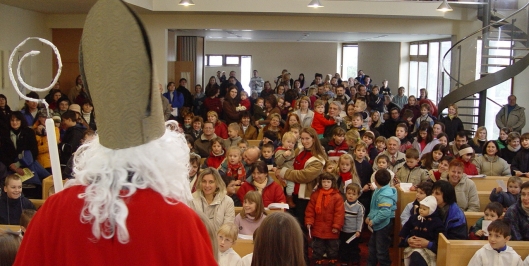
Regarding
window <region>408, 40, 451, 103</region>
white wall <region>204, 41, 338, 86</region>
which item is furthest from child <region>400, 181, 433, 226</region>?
white wall <region>204, 41, 338, 86</region>

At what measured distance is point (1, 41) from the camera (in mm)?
10766

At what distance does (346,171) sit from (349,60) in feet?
61.9

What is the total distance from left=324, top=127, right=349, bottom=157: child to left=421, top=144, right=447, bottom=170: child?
983mm

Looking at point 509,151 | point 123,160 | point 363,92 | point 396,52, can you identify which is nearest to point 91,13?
point 123,160

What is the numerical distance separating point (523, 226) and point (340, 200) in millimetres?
1698

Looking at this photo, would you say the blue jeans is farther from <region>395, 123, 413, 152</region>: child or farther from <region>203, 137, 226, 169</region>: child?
<region>395, 123, 413, 152</region>: child

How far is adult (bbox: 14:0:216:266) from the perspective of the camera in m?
1.37

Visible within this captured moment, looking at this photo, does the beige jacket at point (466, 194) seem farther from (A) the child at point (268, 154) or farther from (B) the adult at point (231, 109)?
(B) the adult at point (231, 109)

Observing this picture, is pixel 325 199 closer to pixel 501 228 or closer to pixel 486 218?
pixel 486 218

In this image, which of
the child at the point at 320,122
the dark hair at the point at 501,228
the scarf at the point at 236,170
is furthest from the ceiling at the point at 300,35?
the dark hair at the point at 501,228

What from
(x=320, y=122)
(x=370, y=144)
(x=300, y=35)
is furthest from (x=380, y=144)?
(x=300, y=35)

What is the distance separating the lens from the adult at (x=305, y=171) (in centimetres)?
640

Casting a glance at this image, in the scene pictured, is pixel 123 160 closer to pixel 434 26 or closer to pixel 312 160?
pixel 312 160

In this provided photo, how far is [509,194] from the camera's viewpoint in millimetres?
6098
